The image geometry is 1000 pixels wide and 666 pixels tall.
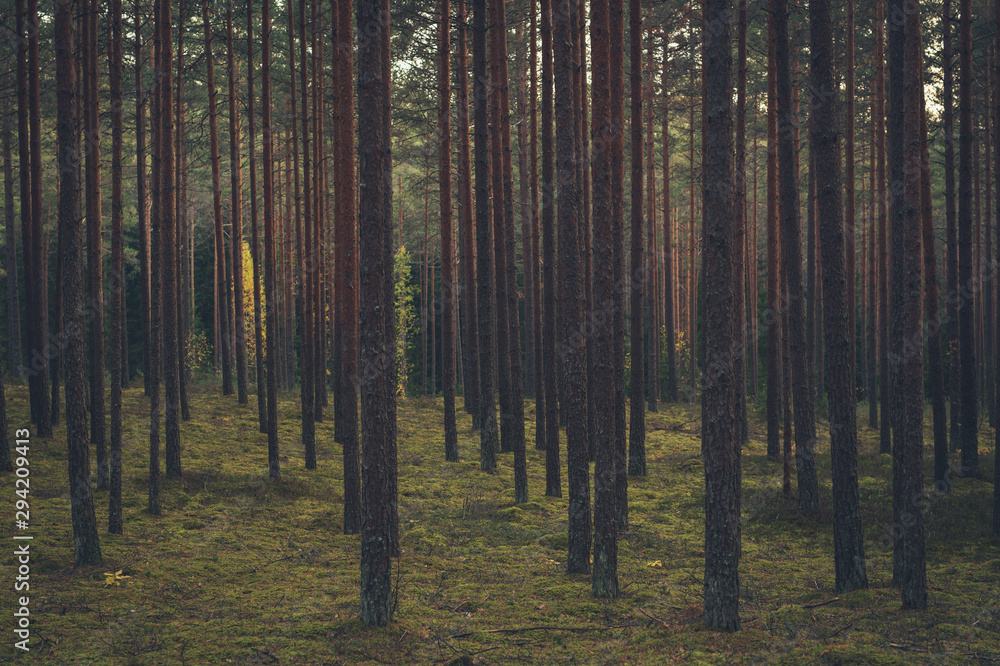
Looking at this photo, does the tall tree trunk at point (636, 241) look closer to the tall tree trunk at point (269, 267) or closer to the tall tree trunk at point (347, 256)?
the tall tree trunk at point (347, 256)

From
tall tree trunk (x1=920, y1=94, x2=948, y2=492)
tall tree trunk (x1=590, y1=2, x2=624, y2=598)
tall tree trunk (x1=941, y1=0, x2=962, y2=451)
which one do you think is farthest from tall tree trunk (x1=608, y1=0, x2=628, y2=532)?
tall tree trunk (x1=941, y1=0, x2=962, y2=451)

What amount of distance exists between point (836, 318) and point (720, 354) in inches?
84.7

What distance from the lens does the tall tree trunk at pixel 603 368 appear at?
7957 mm

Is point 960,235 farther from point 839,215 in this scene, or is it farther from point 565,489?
point 565,489

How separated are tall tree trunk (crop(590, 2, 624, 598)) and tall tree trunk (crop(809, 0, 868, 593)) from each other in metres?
2.50

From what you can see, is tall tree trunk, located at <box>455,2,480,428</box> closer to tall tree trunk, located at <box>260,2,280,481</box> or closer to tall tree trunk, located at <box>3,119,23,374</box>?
tall tree trunk, located at <box>260,2,280,481</box>

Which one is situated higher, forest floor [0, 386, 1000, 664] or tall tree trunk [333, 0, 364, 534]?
tall tree trunk [333, 0, 364, 534]

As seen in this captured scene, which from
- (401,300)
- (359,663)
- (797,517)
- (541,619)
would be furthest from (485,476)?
(401,300)

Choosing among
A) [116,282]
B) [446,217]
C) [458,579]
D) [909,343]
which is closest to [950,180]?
[909,343]

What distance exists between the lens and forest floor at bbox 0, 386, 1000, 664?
21.6 feet

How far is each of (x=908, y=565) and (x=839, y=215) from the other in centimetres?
406

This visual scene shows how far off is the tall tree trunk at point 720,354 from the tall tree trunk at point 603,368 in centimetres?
129

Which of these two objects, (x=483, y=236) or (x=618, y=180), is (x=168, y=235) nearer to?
(x=483, y=236)

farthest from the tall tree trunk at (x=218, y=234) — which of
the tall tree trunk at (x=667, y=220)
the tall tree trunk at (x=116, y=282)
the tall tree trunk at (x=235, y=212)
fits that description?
the tall tree trunk at (x=667, y=220)
